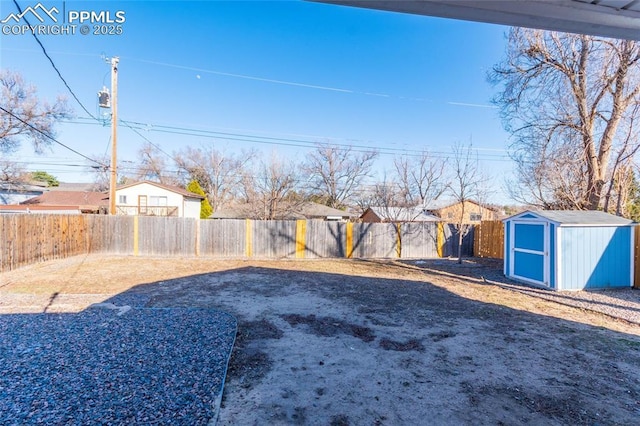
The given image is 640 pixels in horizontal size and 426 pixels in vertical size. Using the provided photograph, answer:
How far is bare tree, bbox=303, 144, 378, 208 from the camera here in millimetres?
25328

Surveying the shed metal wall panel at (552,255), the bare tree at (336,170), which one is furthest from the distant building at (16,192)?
the shed metal wall panel at (552,255)

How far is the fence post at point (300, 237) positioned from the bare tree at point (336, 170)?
12879 mm

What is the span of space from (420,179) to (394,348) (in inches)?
617

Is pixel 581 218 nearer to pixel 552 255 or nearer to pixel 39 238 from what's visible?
pixel 552 255

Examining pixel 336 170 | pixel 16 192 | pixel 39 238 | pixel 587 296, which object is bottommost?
pixel 587 296

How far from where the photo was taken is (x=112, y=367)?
3.00 m

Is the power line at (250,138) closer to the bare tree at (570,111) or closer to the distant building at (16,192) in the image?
the bare tree at (570,111)

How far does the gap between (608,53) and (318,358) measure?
13149 mm

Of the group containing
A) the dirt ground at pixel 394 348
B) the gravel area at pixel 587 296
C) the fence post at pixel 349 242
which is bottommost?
the gravel area at pixel 587 296

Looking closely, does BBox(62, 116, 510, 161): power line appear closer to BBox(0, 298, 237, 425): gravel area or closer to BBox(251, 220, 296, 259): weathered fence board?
BBox(251, 220, 296, 259): weathered fence board

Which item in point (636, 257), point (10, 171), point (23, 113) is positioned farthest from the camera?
point (10, 171)

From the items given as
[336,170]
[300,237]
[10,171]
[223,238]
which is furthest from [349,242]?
[10,171]

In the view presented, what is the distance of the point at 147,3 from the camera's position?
24.4ft

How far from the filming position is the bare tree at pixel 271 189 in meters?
18.7
